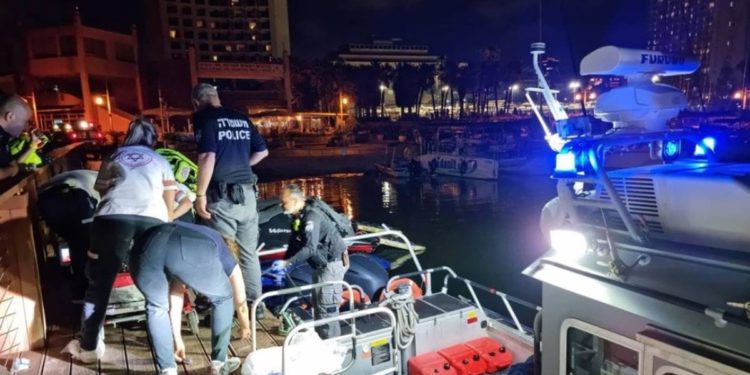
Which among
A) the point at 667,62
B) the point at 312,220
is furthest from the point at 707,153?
the point at 312,220

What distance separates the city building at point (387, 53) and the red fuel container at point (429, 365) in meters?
160

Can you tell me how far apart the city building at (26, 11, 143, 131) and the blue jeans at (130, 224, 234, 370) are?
166ft

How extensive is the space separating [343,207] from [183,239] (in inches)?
970

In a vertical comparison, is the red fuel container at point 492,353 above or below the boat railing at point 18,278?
below

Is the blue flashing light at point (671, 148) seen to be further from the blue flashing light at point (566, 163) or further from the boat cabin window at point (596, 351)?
the boat cabin window at point (596, 351)

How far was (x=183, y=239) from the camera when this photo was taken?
3.52 metres

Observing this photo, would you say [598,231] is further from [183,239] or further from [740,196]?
[183,239]

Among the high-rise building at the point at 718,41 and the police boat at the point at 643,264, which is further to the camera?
the high-rise building at the point at 718,41

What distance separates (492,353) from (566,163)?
3169 mm

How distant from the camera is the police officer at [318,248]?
5.08 metres

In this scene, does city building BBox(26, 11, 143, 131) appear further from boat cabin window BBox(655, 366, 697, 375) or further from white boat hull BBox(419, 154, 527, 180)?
boat cabin window BBox(655, 366, 697, 375)

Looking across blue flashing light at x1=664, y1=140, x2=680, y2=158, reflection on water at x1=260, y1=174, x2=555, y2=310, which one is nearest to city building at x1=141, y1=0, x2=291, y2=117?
reflection on water at x1=260, y1=174, x2=555, y2=310

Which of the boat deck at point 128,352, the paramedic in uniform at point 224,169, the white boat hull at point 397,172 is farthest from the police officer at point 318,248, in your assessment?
the white boat hull at point 397,172

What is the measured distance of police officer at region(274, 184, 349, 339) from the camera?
508 centimetres
